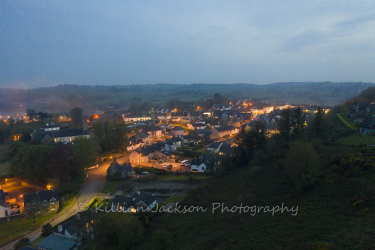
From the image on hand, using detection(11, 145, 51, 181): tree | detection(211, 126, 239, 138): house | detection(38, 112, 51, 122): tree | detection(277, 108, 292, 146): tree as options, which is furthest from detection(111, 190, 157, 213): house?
detection(38, 112, 51, 122): tree

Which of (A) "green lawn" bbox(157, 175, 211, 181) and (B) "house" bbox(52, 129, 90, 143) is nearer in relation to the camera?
(A) "green lawn" bbox(157, 175, 211, 181)

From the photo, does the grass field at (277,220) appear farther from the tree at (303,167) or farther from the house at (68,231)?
the house at (68,231)

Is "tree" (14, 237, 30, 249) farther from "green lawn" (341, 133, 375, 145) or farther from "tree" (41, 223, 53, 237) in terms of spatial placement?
"green lawn" (341, 133, 375, 145)

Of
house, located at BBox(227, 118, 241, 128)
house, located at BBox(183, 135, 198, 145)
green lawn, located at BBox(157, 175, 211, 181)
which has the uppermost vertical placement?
house, located at BBox(227, 118, 241, 128)

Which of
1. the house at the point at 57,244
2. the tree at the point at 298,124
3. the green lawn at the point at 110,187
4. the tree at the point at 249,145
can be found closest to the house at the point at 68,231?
the house at the point at 57,244

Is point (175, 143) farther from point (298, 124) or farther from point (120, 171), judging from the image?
point (298, 124)

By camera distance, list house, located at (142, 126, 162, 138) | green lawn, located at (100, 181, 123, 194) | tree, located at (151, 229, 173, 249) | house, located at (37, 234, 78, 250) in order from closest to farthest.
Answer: tree, located at (151, 229, 173, 249) → house, located at (37, 234, 78, 250) → green lawn, located at (100, 181, 123, 194) → house, located at (142, 126, 162, 138)

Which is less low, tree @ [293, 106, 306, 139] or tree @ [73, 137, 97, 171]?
tree @ [293, 106, 306, 139]

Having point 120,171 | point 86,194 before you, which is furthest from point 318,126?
point 86,194

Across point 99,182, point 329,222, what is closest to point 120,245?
point 329,222
